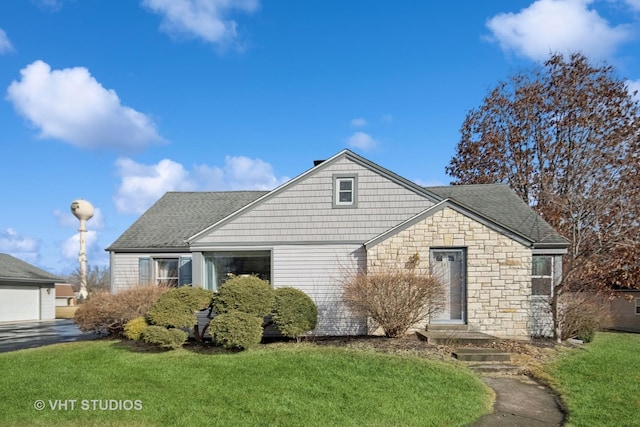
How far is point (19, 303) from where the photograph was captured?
26438 millimetres

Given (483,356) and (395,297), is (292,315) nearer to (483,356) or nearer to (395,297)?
(395,297)

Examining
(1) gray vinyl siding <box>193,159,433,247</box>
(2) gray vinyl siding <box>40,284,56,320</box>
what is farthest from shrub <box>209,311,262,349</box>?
(2) gray vinyl siding <box>40,284,56,320</box>

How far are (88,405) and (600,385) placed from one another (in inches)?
353

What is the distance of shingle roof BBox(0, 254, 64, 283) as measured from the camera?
84.8 feet

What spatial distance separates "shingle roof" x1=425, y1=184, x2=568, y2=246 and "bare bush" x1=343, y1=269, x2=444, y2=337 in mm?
3016

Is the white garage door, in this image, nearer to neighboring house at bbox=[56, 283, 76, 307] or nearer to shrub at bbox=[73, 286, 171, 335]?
neighboring house at bbox=[56, 283, 76, 307]

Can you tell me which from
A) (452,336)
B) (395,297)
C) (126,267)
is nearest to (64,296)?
(126,267)

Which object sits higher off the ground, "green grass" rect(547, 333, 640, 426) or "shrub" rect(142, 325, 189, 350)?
"shrub" rect(142, 325, 189, 350)

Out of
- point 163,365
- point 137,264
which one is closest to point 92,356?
point 163,365

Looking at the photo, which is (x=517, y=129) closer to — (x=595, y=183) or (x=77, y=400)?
(x=595, y=183)

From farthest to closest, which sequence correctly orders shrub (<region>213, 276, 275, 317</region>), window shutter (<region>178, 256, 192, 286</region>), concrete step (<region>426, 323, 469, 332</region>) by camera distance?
window shutter (<region>178, 256, 192, 286</region>), concrete step (<region>426, 323, 469, 332</region>), shrub (<region>213, 276, 275, 317</region>)

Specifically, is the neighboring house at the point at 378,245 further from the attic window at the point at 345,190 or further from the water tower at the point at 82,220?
the water tower at the point at 82,220

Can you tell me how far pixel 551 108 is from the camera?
23656mm

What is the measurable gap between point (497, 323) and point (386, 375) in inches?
220
